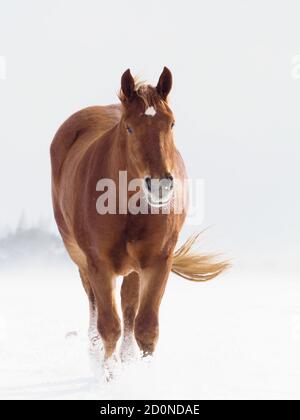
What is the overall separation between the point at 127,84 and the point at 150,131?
0.45 metres

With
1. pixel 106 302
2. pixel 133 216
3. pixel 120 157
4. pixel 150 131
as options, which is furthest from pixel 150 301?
pixel 150 131

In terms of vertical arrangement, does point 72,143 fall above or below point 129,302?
above

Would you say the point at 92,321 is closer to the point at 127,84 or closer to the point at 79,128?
the point at 79,128

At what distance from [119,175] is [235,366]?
5.58 feet

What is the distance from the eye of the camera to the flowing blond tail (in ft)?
20.7

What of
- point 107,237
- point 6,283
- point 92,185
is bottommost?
point 6,283

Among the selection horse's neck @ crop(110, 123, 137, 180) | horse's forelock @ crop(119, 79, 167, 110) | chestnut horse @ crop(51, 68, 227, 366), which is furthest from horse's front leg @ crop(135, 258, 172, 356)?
horse's forelock @ crop(119, 79, 167, 110)

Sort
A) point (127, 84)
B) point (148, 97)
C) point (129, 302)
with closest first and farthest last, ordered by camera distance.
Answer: point (148, 97) → point (127, 84) → point (129, 302)

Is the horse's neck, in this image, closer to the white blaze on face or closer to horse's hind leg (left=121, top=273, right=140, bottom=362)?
the white blaze on face

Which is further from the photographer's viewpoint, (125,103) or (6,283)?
(6,283)

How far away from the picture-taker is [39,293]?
9734 mm

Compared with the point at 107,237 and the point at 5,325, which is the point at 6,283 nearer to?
the point at 5,325

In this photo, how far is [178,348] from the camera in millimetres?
5906

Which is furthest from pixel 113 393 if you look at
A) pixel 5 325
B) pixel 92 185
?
pixel 5 325
